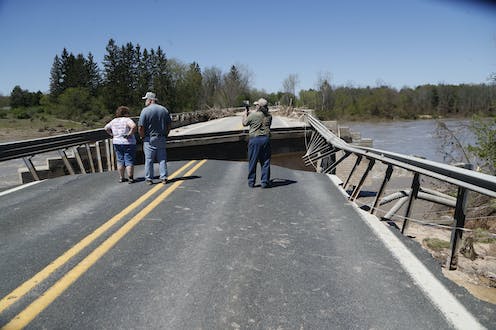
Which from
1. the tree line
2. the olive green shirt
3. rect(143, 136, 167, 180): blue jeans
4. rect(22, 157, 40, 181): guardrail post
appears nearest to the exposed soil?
the olive green shirt

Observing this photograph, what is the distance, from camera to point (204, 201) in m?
6.78

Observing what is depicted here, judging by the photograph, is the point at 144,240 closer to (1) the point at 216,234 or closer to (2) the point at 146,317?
(1) the point at 216,234

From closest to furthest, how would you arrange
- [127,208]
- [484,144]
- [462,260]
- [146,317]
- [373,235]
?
[146,317] < [373,235] < [127,208] < [462,260] < [484,144]

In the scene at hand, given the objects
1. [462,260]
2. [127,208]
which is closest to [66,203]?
[127,208]

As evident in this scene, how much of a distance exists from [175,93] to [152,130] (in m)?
96.4

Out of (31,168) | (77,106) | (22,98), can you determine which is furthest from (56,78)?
(31,168)

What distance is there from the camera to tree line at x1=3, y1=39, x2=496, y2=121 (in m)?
88.6

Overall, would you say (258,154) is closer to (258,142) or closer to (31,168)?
(258,142)

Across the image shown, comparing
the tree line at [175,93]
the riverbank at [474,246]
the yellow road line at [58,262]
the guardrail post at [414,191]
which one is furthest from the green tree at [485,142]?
the tree line at [175,93]

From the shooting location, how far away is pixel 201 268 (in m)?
3.94

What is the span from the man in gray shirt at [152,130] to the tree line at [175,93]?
2089 inches

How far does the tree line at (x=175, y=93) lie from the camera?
88625 mm

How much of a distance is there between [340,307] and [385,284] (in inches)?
26.0

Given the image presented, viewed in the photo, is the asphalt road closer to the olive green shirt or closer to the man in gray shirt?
the man in gray shirt
